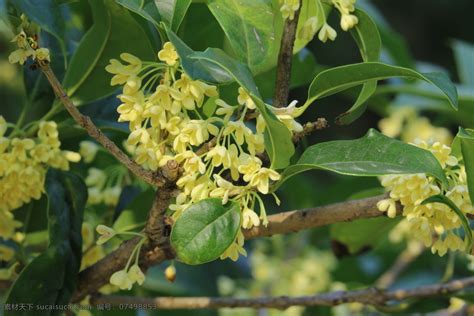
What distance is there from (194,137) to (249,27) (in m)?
0.16

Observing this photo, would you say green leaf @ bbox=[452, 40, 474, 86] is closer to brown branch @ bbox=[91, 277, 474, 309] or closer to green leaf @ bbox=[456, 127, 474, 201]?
brown branch @ bbox=[91, 277, 474, 309]

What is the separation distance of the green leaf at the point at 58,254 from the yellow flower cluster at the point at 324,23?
0.35 metres

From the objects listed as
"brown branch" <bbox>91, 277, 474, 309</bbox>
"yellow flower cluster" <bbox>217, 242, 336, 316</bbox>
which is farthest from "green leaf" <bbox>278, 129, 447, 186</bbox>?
"yellow flower cluster" <bbox>217, 242, 336, 316</bbox>

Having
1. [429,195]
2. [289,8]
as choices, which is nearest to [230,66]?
[289,8]

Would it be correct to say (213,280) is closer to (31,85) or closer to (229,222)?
(31,85)

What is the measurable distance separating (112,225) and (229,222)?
0.42 metres

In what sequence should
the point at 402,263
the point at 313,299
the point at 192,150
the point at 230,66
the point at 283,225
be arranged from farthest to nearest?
the point at 402,263
the point at 313,299
the point at 283,225
the point at 192,150
the point at 230,66

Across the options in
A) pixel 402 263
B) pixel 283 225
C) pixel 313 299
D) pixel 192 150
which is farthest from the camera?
pixel 402 263

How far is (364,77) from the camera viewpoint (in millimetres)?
875

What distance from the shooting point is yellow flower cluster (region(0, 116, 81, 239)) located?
3.29 ft

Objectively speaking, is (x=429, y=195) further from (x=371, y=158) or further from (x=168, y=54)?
(x=168, y=54)

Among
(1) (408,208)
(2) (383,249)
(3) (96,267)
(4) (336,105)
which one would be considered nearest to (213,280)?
(2) (383,249)

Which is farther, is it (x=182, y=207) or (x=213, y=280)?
(x=213, y=280)

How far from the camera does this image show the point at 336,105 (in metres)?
5.73
